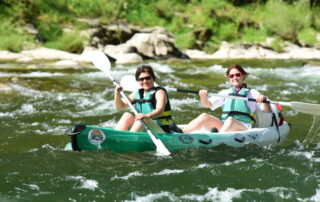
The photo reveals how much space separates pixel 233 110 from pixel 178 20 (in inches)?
737

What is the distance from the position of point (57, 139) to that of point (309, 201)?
2.93 meters

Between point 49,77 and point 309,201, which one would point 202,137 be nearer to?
point 309,201

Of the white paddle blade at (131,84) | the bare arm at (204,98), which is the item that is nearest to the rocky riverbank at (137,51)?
the white paddle blade at (131,84)

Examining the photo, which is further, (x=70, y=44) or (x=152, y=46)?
(x=70, y=44)

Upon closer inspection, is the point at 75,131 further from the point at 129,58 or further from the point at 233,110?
the point at 129,58

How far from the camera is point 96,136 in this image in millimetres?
4160

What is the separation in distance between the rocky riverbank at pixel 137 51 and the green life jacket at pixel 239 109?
349 inches

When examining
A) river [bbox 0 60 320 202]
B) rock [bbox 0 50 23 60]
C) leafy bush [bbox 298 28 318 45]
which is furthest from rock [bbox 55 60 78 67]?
leafy bush [bbox 298 28 318 45]

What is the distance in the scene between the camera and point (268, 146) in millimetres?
4812

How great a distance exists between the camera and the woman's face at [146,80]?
435 cm

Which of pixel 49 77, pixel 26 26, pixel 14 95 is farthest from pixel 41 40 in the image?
pixel 14 95

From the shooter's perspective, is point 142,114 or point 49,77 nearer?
point 142,114

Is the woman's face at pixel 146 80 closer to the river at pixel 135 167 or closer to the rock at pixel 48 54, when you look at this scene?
the river at pixel 135 167

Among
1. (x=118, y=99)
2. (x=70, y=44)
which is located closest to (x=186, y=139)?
(x=118, y=99)
